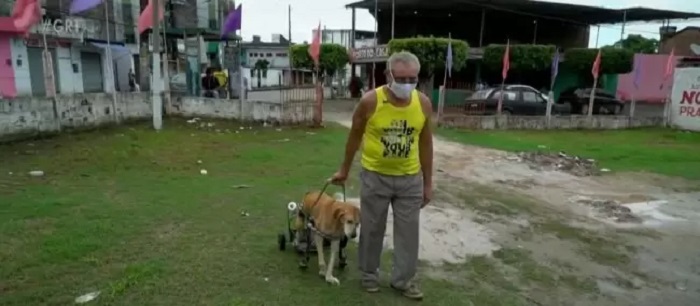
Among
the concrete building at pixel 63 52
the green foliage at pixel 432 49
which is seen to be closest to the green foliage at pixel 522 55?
the green foliage at pixel 432 49

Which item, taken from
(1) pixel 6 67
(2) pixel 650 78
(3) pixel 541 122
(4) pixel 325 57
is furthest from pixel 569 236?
(2) pixel 650 78

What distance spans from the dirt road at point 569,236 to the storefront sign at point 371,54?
17.0 metres

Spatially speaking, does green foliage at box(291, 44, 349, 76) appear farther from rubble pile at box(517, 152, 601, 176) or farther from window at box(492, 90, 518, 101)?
rubble pile at box(517, 152, 601, 176)

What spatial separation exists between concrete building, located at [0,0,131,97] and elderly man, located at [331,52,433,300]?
15287 mm

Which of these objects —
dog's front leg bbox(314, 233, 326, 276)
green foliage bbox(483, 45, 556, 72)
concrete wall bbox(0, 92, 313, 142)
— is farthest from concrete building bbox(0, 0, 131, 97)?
green foliage bbox(483, 45, 556, 72)

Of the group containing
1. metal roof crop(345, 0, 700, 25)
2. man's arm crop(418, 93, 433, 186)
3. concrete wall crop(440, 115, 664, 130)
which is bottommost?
concrete wall crop(440, 115, 664, 130)

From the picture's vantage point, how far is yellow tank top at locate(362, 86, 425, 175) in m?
3.52

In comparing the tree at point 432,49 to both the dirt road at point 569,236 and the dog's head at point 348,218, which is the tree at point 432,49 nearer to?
the dirt road at point 569,236

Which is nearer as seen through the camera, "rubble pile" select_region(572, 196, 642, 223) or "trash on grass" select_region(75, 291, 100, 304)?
"trash on grass" select_region(75, 291, 100, 304)

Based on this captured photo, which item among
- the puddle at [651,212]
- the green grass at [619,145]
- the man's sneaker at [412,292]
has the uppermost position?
the man's sneaker at [412,292]

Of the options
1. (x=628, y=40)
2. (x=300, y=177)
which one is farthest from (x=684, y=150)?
(x=628, y=40)

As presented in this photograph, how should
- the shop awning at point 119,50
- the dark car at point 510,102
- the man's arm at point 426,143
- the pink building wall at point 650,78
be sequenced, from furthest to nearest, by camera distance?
1. the pink building wall at point 650,78
2. the shop awning at point 119,50
3. the dark car at point 510,102
4. the man's arm at point 426,143

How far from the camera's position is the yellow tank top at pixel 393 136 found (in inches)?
139

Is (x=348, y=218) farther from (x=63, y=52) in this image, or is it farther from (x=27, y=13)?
(x=63, y=52)
